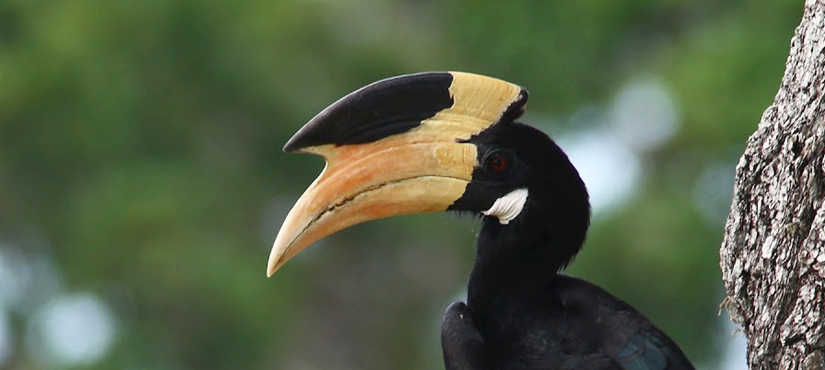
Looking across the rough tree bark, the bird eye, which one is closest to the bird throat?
the bird eye

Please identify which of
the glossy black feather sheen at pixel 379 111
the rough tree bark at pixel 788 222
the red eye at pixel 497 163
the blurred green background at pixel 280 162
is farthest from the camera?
the blurred green background at pixel 280 162

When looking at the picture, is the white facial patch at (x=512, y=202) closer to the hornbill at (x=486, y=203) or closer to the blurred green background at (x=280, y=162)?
the hornbill at (x=486, y=203)

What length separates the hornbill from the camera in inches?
151

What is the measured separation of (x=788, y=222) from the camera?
3.50 m

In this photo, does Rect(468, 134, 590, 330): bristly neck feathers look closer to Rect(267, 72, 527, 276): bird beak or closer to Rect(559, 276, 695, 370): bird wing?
Rect(559, 276, 695, 370): bird wing

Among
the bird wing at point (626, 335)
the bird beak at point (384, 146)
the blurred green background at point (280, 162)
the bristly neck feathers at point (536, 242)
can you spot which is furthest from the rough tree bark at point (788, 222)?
the blurred green background at point (280, 162)

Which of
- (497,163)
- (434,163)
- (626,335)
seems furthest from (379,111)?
(626,335)

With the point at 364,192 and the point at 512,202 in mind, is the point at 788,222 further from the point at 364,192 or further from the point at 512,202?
the point at 364,192

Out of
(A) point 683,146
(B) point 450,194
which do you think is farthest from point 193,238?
(B) point 450,194

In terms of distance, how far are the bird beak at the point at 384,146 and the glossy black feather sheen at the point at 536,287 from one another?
10 centimetres

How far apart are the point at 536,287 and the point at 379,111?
604mm

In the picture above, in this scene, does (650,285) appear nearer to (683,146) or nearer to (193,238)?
(683,146)

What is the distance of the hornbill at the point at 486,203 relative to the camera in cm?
384

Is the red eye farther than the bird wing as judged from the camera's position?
Yes
